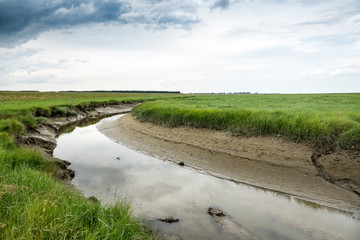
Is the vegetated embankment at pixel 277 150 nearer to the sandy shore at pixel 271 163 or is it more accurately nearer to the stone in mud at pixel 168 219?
the sandy shore at pixel 271 163

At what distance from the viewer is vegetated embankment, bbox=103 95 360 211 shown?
7547 mm

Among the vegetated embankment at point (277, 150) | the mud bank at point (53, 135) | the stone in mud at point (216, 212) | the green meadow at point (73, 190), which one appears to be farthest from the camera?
the mud bank at point (53, 135)

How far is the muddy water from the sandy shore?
0.57 metres

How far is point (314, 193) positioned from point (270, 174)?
1.64 metres

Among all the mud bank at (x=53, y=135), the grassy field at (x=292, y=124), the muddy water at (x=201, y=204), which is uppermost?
the grassy field at (x=292, y=124)

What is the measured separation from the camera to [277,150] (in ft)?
32.0

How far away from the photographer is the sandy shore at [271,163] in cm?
721

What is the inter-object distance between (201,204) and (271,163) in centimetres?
400

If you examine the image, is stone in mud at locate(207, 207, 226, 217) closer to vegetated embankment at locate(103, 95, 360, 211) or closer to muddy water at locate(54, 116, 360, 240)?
muddy water at locate(54, 116, 360, 240)

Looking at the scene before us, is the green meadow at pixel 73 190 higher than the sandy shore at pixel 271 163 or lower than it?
higher

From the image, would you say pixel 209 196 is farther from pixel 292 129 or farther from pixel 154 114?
pixel 154 114

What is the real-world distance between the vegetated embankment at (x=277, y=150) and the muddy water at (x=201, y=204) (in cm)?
76

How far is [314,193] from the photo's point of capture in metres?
7.18

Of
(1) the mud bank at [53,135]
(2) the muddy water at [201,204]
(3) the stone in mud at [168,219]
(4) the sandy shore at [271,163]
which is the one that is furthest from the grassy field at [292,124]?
(1) the mud bank at [53,135]
